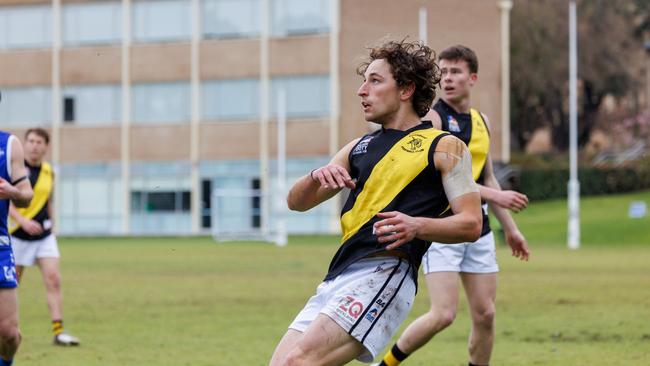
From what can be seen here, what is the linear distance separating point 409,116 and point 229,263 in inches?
980

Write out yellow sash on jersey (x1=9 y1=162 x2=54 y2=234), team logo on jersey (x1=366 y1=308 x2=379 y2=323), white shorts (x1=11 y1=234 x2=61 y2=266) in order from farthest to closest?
yellow sash on jersey (x1=9 y1=162 x2=54 y2=234)
white shorts (x1=11 y1=234 x2=61 y2=266)
team logo on jersey (x1=366 y1=308 x2=379 y2=323)

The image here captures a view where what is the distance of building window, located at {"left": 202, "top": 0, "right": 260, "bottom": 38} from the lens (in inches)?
2341

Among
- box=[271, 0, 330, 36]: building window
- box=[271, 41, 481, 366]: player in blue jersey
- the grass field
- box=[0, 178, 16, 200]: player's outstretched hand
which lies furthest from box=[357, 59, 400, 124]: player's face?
box=[271, 0, 330, 36]: building window

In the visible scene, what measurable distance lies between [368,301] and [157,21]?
56.7 metres

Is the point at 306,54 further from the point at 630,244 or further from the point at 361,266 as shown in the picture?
the point at 361,266

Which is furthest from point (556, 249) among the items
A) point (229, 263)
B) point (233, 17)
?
point (233, 17)

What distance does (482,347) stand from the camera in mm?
9477

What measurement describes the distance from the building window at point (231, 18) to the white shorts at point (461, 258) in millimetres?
50751

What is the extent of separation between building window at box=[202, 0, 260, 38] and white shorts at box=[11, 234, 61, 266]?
46690mm

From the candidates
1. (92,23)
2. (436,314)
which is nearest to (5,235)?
(436,314)

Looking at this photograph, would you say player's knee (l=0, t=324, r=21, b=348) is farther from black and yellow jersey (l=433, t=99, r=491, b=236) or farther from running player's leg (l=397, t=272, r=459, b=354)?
black and yellow jersey (l=433, t=99, r=491, b=236)

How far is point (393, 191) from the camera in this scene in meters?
6.19

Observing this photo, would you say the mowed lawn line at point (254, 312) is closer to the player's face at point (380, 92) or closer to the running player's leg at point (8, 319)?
the running player's leg at point (8, 319)

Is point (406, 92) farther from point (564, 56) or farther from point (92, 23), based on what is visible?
point (564, 56)
